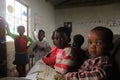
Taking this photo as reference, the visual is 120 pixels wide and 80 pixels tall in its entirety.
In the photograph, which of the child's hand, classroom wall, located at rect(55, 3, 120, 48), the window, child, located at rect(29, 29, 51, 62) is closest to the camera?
the child's hand

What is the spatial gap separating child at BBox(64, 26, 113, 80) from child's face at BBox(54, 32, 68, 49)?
0.28 meters

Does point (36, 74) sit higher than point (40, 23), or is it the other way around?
point (40, 23)

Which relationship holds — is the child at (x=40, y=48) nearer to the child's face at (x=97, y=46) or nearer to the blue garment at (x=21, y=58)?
the blue garment at (x=21, y=58)

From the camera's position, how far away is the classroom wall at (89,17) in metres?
7.57

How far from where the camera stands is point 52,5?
7906 millimetres

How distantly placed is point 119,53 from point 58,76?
303 mm

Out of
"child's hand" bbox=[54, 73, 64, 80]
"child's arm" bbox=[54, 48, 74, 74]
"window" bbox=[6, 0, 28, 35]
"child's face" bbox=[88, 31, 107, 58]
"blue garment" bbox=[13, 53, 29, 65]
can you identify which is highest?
"window" bbox=[6, 0, 28, 35]

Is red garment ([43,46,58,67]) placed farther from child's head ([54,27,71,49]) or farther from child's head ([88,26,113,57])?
child's head ([88,26,113,57])

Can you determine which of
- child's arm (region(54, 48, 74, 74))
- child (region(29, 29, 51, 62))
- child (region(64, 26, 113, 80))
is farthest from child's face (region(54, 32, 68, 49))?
child (region(29, 29, 51, 62))

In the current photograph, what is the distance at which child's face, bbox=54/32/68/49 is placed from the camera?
1291 mm

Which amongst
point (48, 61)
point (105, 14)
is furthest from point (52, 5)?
point (48, 61)

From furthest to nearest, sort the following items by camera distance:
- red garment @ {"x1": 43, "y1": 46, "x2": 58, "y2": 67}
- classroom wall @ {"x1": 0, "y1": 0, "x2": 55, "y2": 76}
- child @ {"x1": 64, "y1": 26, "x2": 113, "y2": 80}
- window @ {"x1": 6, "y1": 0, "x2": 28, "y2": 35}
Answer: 1. window @ {"x1": 6, "y1": 0, "x2": 28, "y2": 35}
2. classroom wall @ {"x1": 0, "y1": 0, "x2": 55, "y2": 76}
3. red garment @ {"x1": 43, "y1": 46, "x2": 58, "y2": 67}
4. child @ {"x1": 64, "y1": 26, "x2": 113, "y2": 80}

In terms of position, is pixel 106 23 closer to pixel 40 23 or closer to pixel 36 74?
pixel 40 23

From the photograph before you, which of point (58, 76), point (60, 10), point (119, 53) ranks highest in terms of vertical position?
point (60, 10)
